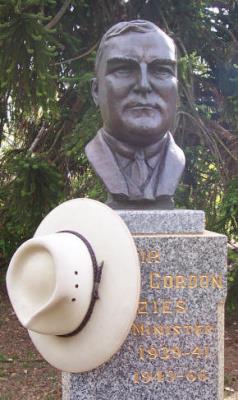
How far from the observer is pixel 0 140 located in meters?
6.59

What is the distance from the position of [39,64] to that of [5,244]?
271 centimetres

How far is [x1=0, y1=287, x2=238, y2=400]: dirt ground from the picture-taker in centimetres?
460

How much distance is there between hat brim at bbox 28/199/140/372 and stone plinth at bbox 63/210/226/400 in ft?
0.89

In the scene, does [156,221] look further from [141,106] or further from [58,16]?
[58,16]

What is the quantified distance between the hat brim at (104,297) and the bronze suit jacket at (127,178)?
50cm

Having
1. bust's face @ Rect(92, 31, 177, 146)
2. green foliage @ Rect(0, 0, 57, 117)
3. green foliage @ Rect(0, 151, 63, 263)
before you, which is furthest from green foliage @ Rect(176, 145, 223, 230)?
bust's face @ Rect(92, 31, 177, 146)

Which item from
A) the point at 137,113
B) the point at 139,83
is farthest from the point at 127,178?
the point at 139,83

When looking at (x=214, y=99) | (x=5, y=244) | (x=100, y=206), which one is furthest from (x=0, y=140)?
(x=100, y=206)

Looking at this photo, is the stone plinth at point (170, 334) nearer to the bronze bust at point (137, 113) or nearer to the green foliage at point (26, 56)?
the bronze bust at point (137, 113)

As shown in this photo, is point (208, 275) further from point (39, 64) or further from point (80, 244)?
point (39, 64)

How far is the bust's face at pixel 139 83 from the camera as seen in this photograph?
3332 millimetres

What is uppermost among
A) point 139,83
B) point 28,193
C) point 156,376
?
point 139,83

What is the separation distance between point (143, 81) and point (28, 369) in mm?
3292

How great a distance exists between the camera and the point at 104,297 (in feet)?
8.96
